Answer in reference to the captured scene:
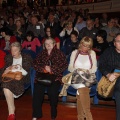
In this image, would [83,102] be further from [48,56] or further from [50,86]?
[48,56]

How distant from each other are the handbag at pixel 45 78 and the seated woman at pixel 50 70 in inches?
1.9

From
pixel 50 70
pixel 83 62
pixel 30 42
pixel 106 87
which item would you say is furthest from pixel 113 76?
pixel 30 42


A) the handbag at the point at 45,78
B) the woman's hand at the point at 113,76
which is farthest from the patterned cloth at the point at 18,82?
the woman's hand at the point at 113,76

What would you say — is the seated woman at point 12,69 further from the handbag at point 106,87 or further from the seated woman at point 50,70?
the handbag at point 106,87

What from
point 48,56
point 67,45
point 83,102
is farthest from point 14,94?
point 67,45

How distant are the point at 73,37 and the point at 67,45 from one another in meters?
0.20

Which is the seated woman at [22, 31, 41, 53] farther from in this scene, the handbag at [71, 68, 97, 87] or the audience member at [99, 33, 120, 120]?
the audience member at [99, 33, 120, 120]

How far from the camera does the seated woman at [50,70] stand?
3.03 m

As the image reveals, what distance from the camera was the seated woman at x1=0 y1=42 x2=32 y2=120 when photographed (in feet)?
10.0

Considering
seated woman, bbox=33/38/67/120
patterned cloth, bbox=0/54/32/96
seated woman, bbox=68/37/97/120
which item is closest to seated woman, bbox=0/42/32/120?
patterned cloth, bbox=0/54/32/96

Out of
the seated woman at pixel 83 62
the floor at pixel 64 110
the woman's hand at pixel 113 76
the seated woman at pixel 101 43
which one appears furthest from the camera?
the seated woman at pixel 101 43

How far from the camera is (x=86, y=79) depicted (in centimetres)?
292

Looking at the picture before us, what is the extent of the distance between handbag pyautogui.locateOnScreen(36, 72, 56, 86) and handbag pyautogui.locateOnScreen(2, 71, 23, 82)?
25 cm

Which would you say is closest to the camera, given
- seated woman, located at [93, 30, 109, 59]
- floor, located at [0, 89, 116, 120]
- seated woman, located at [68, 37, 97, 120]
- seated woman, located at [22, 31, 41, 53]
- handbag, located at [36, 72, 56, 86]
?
seated woman, located at [68, 37, 97, 120]
